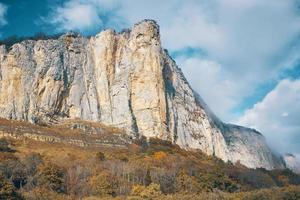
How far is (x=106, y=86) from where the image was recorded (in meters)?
164

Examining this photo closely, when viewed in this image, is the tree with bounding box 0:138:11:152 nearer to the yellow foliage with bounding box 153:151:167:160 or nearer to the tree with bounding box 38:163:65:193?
the tree with bounding box 38:163:65:193

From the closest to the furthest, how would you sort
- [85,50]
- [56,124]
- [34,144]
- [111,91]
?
1. [34,144]
2. [56,124]
3. [111,91]
4. [85,50]

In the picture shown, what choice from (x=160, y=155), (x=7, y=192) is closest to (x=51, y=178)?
(x=7, y=192)

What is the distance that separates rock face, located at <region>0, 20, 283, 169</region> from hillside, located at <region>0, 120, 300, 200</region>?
1515cm

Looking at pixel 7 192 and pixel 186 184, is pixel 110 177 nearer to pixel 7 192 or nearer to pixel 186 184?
pixel 186 184

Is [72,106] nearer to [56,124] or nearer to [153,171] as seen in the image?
[56,124]

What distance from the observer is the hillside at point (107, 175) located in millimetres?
84688

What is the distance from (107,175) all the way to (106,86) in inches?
3029

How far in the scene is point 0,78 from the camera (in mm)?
158250

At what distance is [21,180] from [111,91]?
75.5 meters

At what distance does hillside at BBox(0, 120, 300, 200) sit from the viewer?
8469 centimetres

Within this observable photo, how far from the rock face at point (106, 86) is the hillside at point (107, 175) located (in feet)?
49.7

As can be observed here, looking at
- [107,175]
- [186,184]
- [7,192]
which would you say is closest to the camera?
[7,192]

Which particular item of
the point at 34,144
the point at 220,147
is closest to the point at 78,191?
the point at 34,144
